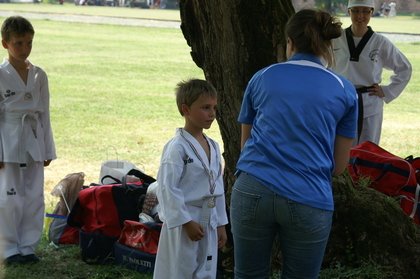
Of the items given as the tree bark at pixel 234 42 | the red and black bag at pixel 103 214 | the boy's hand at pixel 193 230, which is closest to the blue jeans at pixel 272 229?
the boy's hand at pixel 193 230

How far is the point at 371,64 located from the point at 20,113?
3044 millimetres

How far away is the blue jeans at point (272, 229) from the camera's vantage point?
3.36m

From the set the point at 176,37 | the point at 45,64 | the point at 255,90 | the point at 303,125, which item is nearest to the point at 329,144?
the point at 303,125

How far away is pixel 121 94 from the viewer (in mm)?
16094

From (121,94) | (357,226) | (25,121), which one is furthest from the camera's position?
(121,94)

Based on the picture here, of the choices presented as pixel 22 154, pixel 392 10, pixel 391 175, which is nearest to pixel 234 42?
pixel 391 175

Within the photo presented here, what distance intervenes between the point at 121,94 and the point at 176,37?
1707 cm

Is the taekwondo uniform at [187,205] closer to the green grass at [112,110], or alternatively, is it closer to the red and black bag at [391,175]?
the green grass at [112,110]

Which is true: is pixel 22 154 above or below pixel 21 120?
below

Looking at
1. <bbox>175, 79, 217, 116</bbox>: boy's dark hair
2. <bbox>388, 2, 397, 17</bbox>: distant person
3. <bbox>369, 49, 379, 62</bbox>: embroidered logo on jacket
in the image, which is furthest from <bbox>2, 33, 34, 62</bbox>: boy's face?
<bbox>388, 2, 397, 17</bbox>: distant person

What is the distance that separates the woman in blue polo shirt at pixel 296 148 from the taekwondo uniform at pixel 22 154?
100 inches

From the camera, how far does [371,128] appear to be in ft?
22.7

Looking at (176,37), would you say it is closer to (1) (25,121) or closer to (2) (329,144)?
(1) (25,121)

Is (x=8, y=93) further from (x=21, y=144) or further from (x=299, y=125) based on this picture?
(x=299, y=125)
